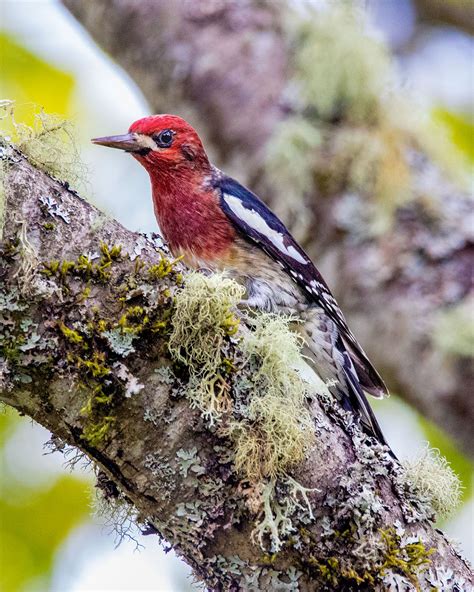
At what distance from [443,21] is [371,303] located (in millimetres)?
2341

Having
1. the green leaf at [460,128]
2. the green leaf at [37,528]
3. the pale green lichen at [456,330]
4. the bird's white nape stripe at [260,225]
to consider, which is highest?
the green leaf at [460,128]

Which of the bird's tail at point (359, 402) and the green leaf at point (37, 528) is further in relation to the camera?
the green leaf at point (37, 528)

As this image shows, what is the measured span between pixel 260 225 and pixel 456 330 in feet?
3.29

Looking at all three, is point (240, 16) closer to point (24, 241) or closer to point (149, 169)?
point (149, 169)

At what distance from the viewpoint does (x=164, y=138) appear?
3551 millimetres

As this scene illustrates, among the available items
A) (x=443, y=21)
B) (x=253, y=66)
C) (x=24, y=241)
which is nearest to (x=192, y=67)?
(x=253, y=66)

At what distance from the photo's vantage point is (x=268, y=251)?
3.34m

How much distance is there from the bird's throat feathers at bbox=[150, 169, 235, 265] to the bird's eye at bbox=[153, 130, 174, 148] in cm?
13

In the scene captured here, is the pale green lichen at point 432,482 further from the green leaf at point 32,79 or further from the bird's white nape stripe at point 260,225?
the green leaf at point 32,79

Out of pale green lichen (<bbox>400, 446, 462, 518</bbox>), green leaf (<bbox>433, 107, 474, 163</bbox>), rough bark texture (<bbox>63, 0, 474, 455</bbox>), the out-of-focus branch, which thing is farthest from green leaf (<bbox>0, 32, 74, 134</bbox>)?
pale green lichen (<bbox>400, 446, 462, 518</bbox>)

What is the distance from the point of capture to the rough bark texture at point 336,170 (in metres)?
3.73

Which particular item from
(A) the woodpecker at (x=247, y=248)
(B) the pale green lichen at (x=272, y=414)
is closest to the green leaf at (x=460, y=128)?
(A) the woodpecker at (x=247, y=248)

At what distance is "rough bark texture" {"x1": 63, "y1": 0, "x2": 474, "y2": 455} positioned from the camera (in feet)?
12.2

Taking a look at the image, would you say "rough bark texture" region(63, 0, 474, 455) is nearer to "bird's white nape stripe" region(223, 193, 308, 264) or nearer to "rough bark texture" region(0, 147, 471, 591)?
"bird's white nape stripe" region(223, 193, 308, 264)
